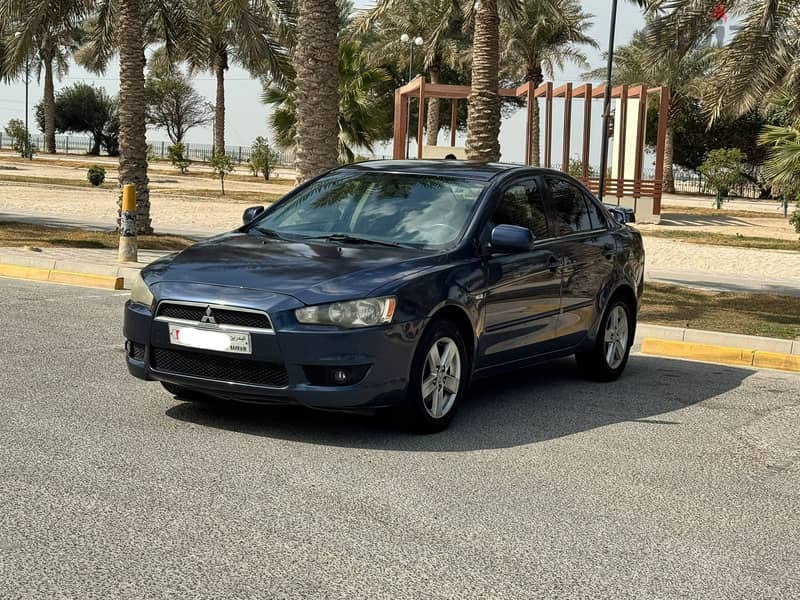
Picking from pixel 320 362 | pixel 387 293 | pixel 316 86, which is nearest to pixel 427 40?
pixel 316 86

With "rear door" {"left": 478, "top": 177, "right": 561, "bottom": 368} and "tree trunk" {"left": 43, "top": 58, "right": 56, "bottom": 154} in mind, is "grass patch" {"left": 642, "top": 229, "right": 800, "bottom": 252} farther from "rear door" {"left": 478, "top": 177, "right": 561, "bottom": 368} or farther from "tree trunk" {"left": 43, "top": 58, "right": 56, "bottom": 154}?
"tree trunk" {"left": 43, "top": 58, "right": 56, "bottom": 154}

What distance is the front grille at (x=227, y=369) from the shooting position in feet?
22.4

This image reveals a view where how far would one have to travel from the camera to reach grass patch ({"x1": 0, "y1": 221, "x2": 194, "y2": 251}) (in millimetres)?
18812

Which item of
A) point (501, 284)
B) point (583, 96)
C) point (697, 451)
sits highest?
point (583, 96)

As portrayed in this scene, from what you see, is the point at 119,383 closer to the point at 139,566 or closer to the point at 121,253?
the point at 139,566

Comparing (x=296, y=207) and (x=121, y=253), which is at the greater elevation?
(x=296, y=207)

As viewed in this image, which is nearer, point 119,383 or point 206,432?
point 206,432

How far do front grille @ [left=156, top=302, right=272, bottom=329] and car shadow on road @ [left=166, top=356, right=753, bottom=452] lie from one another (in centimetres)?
71

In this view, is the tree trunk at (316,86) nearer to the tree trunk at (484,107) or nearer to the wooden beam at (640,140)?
the tree trunk at (484,107)

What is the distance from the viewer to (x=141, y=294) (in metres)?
7.30

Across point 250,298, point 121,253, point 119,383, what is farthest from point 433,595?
point 121,253

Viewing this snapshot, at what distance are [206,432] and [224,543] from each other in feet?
6.88

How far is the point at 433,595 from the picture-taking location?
4574 millimetres

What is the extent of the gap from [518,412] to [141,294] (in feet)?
8.67
